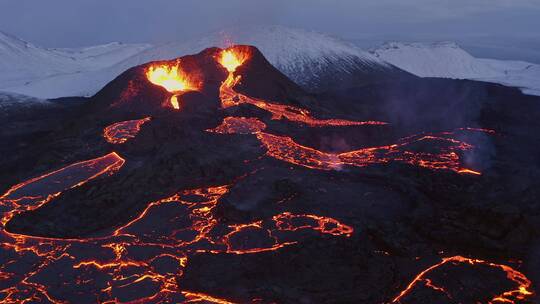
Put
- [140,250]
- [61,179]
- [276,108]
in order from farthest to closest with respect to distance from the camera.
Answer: [276,108] < [61,179] < [140,250]

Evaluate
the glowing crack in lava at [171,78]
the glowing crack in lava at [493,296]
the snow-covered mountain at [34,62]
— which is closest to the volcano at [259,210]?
the glowing crack in lava at [493,296]

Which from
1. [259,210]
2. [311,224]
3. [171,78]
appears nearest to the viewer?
[311,224]

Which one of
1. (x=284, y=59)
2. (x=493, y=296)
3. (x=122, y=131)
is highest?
(x=284, y=59)

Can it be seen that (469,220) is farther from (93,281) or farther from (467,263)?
(93,281)

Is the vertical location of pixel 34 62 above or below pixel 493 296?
above

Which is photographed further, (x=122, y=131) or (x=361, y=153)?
(x=122, y=131)

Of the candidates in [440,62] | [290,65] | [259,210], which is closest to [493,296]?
[259,210]

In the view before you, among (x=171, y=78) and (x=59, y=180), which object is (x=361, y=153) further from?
(x=171, y=78)
